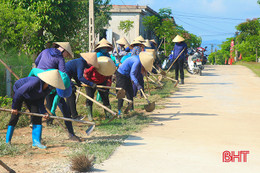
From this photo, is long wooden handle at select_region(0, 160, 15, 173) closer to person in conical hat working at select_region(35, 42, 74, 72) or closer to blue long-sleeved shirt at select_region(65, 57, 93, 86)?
person in conical hat working at select_region(35, 42, 74, 72)

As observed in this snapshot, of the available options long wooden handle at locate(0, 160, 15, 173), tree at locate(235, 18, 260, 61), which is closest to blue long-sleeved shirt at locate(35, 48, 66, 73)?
long wooden handle at locate(0, 160, 15, 173)

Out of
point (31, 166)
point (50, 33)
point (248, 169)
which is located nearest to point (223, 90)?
point (50, 33)

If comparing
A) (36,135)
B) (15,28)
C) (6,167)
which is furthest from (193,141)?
(15,28)

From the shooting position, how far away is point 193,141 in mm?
6375

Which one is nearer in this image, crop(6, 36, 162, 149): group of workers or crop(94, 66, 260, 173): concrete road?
crop(94, 66, 260, 173): concrete road

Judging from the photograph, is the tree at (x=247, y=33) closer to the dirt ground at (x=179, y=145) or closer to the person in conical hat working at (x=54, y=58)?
the dirt ground at (x=179, y=145)

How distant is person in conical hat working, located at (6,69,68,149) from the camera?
5.42 metres

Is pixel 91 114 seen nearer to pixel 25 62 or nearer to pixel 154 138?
pixel 154 138

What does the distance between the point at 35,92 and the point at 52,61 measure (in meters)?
1.20

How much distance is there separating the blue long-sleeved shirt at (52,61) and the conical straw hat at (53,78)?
4.11 ft

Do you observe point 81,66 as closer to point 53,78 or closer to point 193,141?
point 53,78

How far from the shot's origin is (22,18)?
11.5m

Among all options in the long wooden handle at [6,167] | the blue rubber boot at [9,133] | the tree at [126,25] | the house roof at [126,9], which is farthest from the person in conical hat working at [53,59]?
the house roof at [126,9]

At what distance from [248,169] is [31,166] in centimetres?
279
